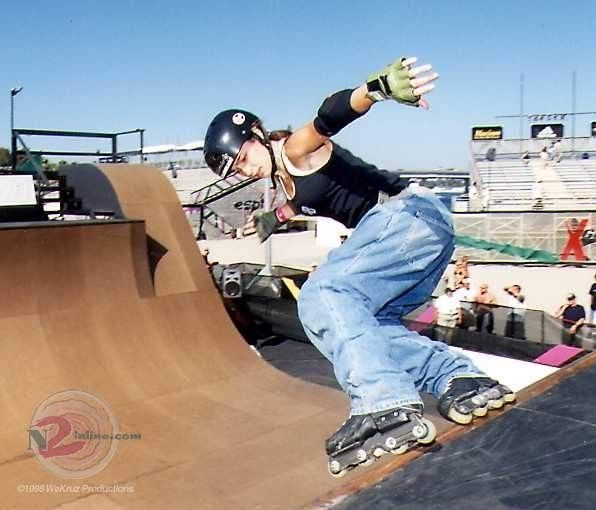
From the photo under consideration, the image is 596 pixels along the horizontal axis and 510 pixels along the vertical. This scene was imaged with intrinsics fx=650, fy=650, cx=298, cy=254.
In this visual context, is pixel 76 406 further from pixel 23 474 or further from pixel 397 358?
pixel 397 358

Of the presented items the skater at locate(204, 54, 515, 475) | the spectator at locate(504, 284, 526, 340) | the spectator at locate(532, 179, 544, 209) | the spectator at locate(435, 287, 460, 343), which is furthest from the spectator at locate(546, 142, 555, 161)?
the skater at locate(204, 54, 515, 475)

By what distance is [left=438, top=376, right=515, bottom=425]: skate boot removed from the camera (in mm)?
2990

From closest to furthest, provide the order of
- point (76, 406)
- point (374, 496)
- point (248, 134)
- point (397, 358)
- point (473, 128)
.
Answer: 1. point (374, 496)
2. point (248, 134)
3. point (397, 358)
4. point (76, 406)
5. point (473, 128)

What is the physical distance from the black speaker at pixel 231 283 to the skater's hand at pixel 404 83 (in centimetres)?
684

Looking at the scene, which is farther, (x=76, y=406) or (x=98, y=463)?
(x=76, y=406)

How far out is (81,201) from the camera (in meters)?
9.24

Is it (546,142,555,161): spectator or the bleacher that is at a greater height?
(546,142,555,161): spectator

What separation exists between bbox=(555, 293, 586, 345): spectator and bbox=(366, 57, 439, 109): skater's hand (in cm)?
572

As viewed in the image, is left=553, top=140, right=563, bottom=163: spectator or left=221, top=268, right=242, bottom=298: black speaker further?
left=553, top=140, right=563, bottom=163: spectator

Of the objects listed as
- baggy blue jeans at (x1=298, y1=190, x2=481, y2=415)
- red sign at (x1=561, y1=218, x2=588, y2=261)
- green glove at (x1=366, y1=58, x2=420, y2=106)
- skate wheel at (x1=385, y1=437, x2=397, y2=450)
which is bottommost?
red sign at (x1=561, y1=218, x2=588, y2=261)

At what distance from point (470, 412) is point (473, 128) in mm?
62021

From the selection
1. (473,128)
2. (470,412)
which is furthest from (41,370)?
(473,128)

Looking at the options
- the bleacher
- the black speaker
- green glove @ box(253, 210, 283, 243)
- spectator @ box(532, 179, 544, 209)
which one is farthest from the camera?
the bleacher

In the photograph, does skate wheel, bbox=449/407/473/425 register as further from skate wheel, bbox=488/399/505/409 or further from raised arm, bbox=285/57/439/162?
raised arm, bbox=285/57/439/162
